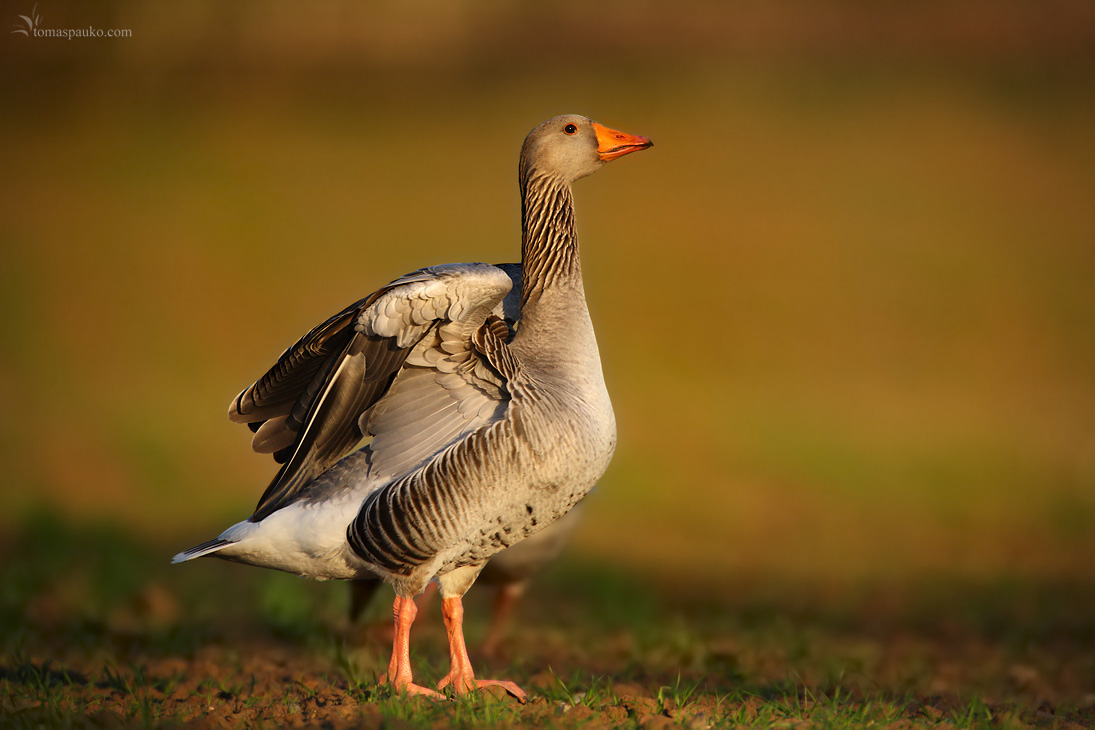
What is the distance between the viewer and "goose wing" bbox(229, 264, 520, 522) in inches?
188

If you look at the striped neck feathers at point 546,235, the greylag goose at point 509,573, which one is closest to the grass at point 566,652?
the greylag goose at point 509,573

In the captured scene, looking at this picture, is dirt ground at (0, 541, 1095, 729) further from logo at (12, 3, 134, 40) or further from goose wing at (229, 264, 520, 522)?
logo at (12, 3, 134, 40)

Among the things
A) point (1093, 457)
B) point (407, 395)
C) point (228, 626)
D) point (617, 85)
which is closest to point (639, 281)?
point (617, 85)

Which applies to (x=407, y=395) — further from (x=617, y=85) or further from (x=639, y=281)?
(x=617, y=85)

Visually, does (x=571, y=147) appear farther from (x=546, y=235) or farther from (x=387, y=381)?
(x=387, y=381)

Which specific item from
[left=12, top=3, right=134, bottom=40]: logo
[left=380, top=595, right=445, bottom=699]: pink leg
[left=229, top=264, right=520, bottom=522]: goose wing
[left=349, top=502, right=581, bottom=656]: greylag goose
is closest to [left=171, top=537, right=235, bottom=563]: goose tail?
[left=229, top=264, right=520, bottom=522]: goose wing

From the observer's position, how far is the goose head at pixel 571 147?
5492 mm

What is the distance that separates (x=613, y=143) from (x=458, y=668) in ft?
9.35

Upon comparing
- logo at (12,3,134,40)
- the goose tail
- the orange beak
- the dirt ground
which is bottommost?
the dirt ground

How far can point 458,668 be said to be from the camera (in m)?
5.17

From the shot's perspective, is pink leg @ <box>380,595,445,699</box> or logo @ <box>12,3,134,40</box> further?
logo @ <box>12,3,134,40</box>

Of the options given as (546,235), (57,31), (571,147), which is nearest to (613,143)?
(571,147)

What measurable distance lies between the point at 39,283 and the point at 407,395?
13.2 metres

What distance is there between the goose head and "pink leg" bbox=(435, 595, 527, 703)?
7.67 ft
